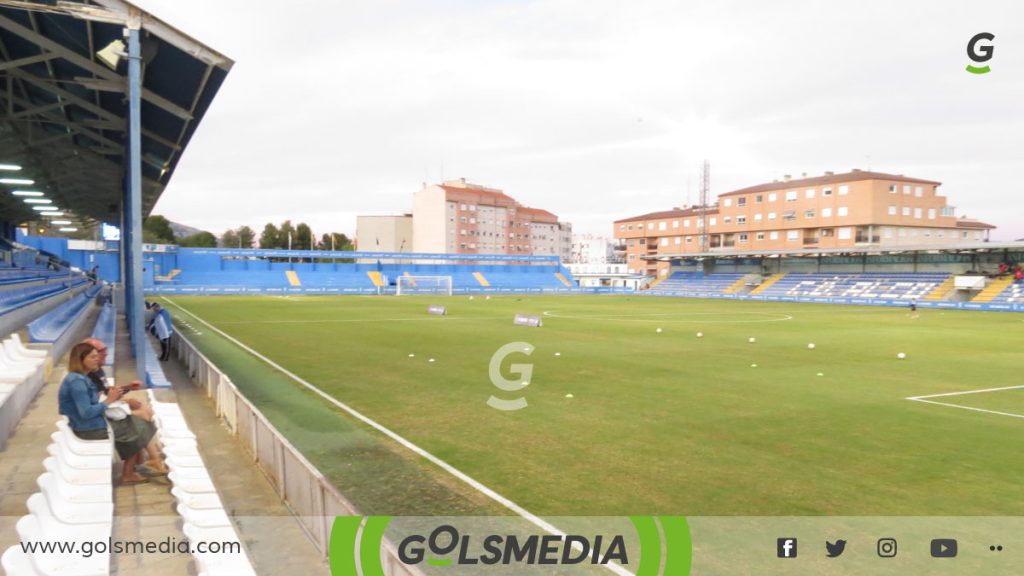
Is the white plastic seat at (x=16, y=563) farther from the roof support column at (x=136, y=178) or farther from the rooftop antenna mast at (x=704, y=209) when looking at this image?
the rooftop antenna mast at (x=704, y=209)

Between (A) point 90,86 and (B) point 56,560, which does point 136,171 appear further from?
(B) point 56,560

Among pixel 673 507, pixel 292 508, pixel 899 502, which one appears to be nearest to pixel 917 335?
pixel 899 502

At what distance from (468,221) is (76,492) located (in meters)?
113

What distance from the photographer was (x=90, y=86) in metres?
12.6

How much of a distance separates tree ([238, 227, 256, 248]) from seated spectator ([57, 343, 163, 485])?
153360 mm

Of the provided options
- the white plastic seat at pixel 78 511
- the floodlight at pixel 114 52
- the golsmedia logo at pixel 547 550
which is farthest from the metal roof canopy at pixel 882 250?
the white plastic seat at pixel 78 511

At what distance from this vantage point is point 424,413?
11.3 meters

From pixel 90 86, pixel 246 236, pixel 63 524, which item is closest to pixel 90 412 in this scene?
pixel 63 524

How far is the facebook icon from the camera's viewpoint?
18.8 feet

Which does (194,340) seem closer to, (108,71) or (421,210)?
(108,71)

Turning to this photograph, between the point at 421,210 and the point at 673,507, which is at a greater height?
the point at 421,210

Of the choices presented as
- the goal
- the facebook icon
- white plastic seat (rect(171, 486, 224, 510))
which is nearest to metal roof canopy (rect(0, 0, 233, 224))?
white plastic seat (rect(171, 486, 224, 510))

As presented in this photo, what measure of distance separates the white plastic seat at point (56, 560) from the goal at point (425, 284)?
68.3 meters

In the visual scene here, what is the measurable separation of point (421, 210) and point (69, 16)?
107 meters
